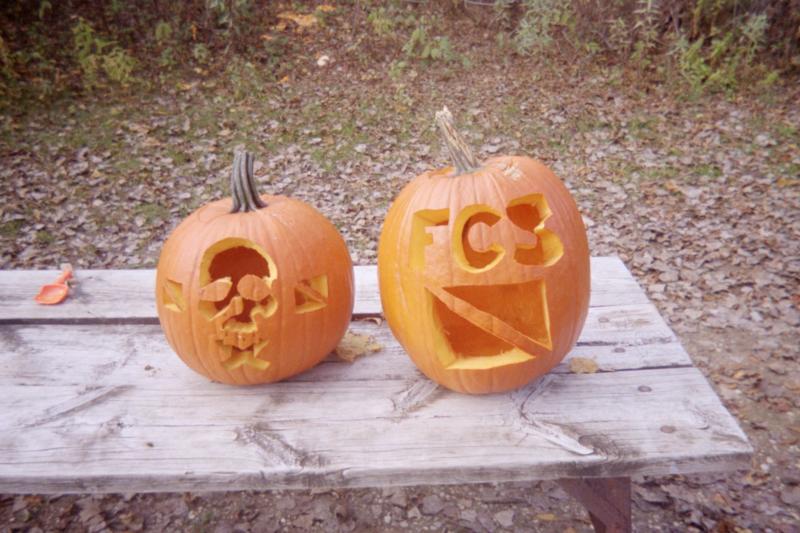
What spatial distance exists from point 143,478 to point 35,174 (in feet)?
17.6

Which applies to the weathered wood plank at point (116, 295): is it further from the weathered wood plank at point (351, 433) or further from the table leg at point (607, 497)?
the table leg at point (607, 497)

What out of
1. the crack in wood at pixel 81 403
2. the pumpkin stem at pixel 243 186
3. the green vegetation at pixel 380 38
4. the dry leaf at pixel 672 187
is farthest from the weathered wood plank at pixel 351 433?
the green vegetation at pixel 380 38

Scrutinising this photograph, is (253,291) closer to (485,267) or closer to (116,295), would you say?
(485,267)

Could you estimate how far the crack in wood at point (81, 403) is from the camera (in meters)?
1.83

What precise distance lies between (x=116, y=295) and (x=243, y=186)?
103 cm

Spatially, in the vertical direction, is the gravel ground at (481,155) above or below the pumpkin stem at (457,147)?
below

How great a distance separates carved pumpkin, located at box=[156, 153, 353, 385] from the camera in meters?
1.76

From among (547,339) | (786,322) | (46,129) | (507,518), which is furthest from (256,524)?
(46,129)

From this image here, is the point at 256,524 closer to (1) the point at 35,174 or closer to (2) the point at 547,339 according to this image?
(2) the point at 547,339

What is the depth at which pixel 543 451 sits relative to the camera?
5.49 ft

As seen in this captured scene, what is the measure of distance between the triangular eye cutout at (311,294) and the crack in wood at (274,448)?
0.37 metres

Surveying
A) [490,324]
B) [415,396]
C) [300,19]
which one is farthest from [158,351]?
[300,19]

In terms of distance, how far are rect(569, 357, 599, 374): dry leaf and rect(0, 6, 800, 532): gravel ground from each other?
1.05 meters

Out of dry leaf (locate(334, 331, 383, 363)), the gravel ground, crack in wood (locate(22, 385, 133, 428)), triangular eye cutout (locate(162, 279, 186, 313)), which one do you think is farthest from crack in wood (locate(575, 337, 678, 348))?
crack in wood (locate(22, 385, 133, 428))
